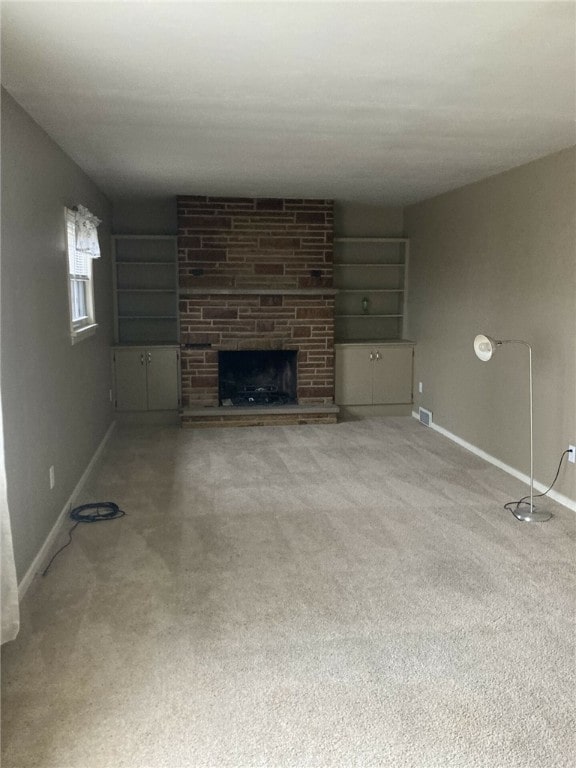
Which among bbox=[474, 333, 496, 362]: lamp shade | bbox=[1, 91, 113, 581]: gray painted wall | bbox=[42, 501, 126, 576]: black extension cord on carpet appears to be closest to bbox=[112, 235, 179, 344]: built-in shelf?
bbox=[1, 91, 113, 581]: gray painted wall

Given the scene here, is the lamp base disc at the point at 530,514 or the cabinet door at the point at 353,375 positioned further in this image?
the cabinet door at the point at 353,375

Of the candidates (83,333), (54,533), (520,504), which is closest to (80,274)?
(83,333)

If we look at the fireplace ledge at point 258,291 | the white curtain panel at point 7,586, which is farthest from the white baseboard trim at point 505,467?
the white curtain panel at point 7,586

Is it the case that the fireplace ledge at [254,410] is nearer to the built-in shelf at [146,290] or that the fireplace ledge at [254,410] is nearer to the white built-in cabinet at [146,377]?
the white built-in cabinet at [146,377]

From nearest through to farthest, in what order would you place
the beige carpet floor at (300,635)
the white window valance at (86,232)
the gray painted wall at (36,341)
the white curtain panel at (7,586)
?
the beige carpet floor at (300,635) → the white curtain panel at (7,586) → the gray painted wall at (36,341) → the white window valance at (86,232)

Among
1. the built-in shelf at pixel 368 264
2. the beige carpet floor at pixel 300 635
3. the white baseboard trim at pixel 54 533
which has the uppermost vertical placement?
the built-in shelf at pixel 368 264

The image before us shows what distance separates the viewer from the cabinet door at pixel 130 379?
659 centimetres

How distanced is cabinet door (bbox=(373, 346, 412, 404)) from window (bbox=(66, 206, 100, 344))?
312 cm

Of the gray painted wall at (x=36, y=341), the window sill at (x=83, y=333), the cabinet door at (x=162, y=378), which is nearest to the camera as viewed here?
the gray painted wall at (x=36, y=341)

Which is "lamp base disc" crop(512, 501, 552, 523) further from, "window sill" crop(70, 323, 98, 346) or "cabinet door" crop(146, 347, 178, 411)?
"cabinet door" crop(146, 347, 178, 411)

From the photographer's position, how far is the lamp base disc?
3947 millimetres

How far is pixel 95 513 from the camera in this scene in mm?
4109

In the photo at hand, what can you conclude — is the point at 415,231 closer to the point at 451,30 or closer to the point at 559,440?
the point at 559,440

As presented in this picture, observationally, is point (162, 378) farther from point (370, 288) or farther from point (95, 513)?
point (95, 513)
